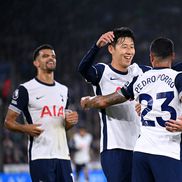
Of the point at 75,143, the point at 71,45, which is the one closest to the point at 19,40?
the point at 71,45

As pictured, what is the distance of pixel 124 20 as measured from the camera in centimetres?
2656

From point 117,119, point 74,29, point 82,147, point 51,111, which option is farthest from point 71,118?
point 74,29

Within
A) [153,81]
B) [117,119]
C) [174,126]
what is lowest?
[174,126]

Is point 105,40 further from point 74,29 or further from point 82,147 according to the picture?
point 74,29

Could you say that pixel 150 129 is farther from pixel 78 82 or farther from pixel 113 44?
pixel 78 82

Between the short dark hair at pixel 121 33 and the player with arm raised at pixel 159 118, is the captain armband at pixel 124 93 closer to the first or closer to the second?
the player with arm raised at pixel 159 118

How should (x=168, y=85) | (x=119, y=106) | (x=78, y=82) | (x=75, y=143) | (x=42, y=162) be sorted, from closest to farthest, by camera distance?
(x=168, y=85), (x=119, y=106), (x=42, y=162), (x=75, y=143), (x=78, y=82)

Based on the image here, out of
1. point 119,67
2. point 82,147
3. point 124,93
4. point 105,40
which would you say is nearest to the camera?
point 124,93

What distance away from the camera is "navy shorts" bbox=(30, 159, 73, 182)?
24.1 feet

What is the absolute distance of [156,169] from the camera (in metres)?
5.61

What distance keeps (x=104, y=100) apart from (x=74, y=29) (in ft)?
65.4

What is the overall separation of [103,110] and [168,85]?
123 cm

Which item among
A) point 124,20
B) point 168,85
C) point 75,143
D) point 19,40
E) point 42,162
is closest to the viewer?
point 168,85

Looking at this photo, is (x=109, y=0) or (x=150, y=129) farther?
(x=109, y=0)
